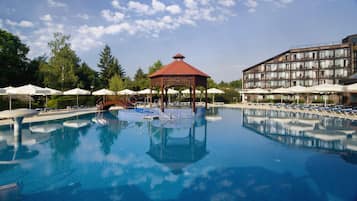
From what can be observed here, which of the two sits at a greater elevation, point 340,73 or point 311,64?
point 311,64

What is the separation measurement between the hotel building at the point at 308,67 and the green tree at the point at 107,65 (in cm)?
3104

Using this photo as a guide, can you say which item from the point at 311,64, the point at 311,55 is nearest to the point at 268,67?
the point at 311,64

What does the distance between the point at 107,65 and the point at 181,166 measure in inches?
1984

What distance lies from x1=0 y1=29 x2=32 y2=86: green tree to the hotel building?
40938 millimetres

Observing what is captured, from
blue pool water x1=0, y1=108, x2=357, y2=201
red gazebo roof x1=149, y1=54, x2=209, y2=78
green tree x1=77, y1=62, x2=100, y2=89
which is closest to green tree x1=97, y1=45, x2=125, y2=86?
green tree x1=77, y1=62, x2=100, y2=89

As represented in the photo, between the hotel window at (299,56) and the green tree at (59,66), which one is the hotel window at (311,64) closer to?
the hotel window at (299,56)

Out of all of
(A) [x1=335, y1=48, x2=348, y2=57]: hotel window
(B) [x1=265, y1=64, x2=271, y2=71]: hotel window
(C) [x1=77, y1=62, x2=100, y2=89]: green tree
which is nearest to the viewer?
(A) [x1=335, y1=48, x2=348, y2=57]: hotel window

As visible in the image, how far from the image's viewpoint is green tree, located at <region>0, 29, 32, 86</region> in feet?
85.1

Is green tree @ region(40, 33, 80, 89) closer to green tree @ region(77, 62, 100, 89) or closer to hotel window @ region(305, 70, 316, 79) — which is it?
green tree @ region(77, 62, 100, 89)

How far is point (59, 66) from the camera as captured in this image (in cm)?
2967

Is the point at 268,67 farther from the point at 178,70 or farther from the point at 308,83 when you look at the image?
the point at 178,70

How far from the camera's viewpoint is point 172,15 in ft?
68.9

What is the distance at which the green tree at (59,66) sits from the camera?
2905cm

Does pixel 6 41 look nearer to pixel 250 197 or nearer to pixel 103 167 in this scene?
pixel 103 167
